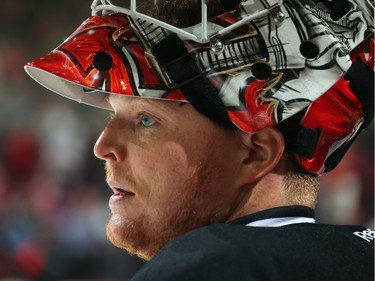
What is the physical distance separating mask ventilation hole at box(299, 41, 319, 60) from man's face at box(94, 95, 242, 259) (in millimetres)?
152

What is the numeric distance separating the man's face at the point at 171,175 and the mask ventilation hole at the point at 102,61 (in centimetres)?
7

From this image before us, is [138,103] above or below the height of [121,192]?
above

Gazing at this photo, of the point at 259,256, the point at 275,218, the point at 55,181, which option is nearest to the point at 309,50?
the point at 275,218

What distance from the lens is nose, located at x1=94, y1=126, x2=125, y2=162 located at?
1.24 m

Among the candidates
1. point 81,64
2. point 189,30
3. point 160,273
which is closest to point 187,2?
point 189,30

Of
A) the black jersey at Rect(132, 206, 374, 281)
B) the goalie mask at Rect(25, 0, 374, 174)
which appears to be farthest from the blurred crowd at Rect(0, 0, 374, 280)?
the black jersey at Rect(132, 206, 374, 281)

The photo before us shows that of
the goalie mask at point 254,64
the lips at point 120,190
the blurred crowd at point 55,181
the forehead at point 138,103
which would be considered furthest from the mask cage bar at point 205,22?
the blurred crowd at point 55,181

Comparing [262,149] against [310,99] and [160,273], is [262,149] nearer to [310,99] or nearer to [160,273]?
[310,99]

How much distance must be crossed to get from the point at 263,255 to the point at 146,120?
1.14 feet

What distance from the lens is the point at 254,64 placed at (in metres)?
1.18

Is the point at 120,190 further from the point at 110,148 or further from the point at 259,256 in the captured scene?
the point at 259,256

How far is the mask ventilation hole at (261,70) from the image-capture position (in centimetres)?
117

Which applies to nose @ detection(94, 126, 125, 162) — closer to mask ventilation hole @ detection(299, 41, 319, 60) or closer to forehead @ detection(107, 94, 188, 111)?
forehead @ detection(107, 94, 188, 111)

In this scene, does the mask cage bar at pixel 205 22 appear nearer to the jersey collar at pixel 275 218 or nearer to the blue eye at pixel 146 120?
the blue eye at pixel 146 120
